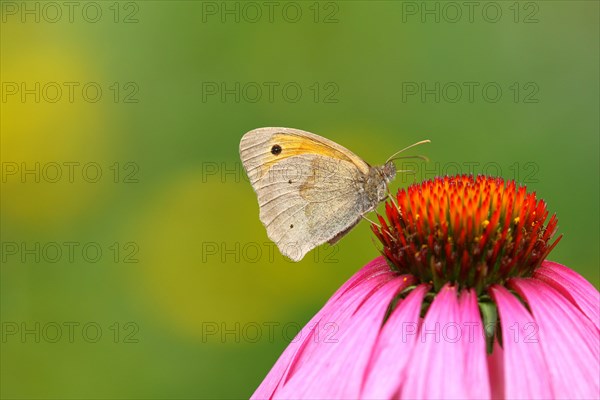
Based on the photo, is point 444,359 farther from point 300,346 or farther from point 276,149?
point 276,149

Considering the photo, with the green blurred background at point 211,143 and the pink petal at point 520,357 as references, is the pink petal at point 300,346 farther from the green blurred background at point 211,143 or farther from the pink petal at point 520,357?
the green blurred background at point 211,143

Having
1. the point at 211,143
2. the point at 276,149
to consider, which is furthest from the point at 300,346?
the point at 211,143

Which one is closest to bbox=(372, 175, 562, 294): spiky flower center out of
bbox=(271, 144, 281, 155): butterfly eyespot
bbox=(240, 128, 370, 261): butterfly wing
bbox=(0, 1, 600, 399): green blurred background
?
bbox=(240, 128, 370, 261): butterfly wing

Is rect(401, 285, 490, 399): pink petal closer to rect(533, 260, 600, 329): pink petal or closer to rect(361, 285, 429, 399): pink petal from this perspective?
rect(361, 285, 429, 399): pink petal

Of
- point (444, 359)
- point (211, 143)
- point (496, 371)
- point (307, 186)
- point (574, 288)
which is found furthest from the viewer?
point (211, 143)

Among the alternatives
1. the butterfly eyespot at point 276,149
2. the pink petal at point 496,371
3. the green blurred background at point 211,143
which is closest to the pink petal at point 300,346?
the pink petal at point 496,371

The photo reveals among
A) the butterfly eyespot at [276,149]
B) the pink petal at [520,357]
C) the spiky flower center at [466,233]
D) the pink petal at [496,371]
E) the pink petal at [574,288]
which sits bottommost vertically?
the pink petal at [496,371]

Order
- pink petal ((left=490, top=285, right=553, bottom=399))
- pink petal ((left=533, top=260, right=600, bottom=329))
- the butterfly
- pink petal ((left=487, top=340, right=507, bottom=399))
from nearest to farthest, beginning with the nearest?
pink petal ((left=490, top=285, right=553, bottom=399)), pink petal ((left=487, top=340, right=507, bottom=399)), pink petal ((left=533, top=260, right=600, bottom=329)), the butterfly
